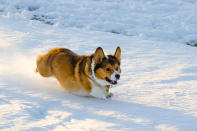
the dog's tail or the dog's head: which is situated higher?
the dog's tail

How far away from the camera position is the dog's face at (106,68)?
4.88 meters

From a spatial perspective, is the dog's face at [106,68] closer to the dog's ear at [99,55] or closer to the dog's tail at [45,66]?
the dog's ear at [99,55]

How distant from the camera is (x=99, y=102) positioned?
16.8 ft

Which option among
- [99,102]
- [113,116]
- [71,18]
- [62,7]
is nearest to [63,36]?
[71,18]

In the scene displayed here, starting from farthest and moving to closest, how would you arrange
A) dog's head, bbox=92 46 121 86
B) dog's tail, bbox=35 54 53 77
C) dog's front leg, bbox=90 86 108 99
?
dog's tail, bbox=35 54 53 77
dog's front leg, bbox=90 86 108 99
dog's head, bbox=92 46 121 86

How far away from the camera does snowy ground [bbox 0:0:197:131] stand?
4.30m

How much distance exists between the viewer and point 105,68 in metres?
4.89

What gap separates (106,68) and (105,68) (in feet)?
0.05

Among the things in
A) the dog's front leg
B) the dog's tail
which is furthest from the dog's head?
the dog's tail

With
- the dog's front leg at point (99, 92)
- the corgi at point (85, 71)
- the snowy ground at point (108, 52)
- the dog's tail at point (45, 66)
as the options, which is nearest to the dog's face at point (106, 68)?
the corgi at point (85, 71)

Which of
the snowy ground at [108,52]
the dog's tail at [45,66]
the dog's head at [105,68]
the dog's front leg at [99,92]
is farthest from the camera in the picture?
the dog's tail at [45,66]

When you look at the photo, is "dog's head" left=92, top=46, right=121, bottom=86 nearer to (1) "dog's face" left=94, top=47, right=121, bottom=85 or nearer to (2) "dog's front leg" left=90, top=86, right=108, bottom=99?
(1) "dog's face" left=94, top=47, right=121, bottom=85

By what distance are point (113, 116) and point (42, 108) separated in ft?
3.38

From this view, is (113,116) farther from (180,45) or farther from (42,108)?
(180,45)
